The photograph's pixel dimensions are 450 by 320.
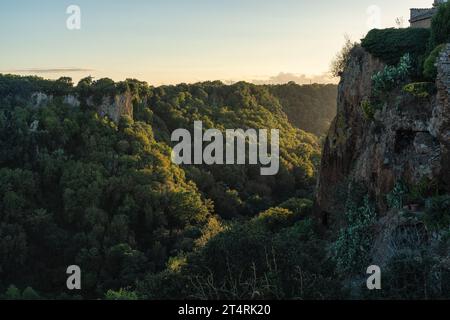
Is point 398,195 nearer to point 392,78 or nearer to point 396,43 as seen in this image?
point 392,78

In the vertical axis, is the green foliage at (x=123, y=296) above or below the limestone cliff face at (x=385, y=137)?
below

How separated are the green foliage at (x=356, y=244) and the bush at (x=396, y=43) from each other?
6729mm

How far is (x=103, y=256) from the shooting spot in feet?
156

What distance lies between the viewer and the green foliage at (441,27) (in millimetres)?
20266

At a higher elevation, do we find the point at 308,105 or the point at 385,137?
the point at 308,105

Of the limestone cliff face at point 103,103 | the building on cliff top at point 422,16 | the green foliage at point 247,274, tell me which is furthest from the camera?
the limestone cliff face at point 103,103

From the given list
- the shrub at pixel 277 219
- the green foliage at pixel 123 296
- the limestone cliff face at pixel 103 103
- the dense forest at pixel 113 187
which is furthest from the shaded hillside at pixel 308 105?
the green foliage at pixel 123 296

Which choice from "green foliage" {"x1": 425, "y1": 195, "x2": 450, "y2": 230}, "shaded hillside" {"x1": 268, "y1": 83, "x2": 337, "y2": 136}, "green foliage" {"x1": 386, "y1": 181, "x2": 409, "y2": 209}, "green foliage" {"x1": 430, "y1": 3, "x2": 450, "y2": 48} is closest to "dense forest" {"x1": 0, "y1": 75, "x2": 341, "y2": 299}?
"green foliage" {"x1": 386, "y1": 181, "x2": 409, "y2": 209}

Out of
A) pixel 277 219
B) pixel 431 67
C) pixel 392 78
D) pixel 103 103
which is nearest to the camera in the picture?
pixel 431 67

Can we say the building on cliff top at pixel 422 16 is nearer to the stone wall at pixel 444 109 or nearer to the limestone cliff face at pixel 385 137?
the limestone cliff face at pixel 385 137

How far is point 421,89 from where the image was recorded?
1839 centimetres

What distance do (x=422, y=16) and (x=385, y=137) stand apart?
1128 cm

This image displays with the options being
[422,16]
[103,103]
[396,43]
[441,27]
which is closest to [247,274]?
[441,27]

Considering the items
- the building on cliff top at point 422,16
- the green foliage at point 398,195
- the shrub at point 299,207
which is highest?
the building on cliff top at point 422,16
